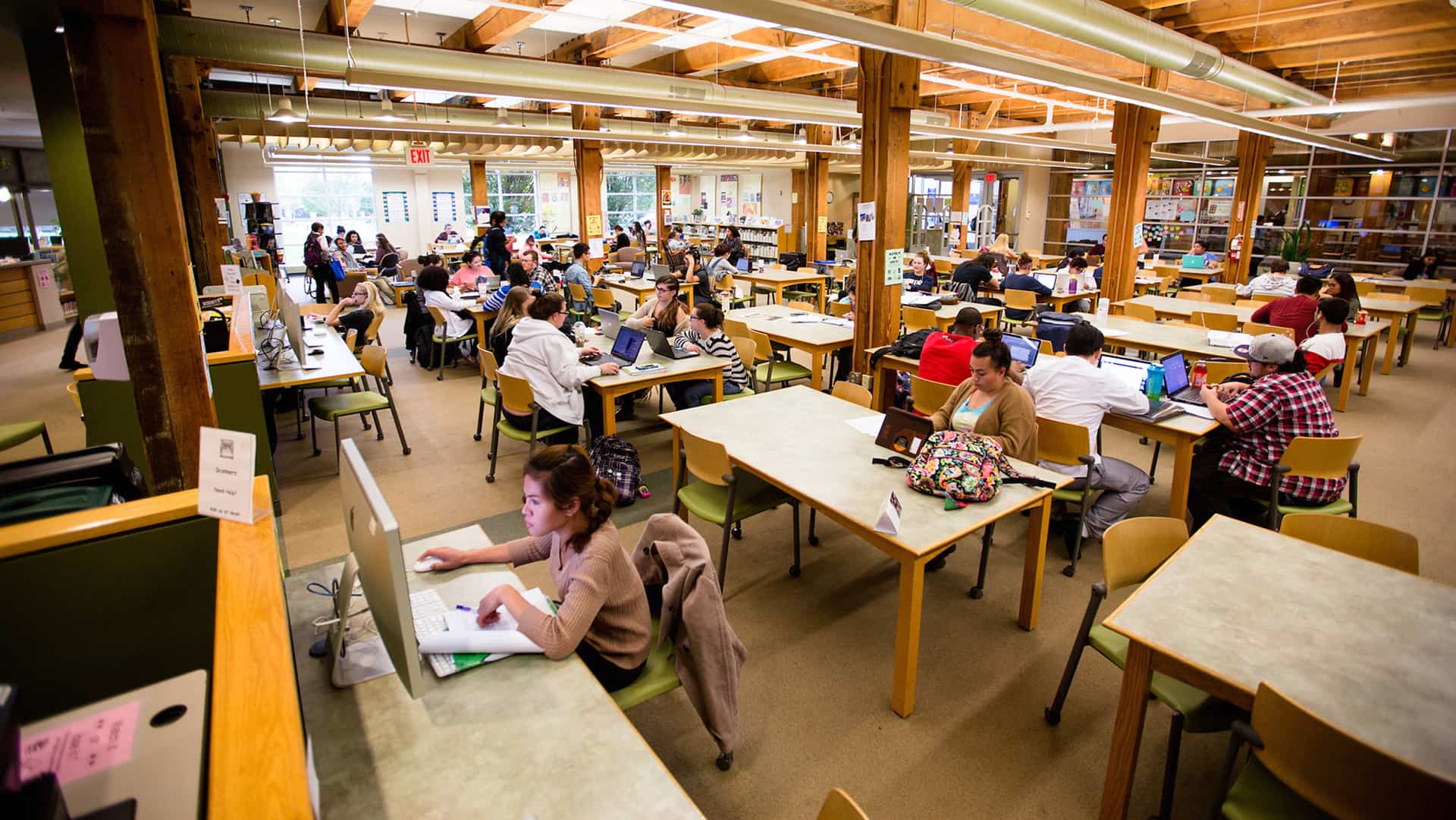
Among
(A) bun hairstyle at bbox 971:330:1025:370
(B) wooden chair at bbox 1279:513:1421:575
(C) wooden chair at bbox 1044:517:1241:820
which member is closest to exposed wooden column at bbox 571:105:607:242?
(A) bun hairstyle at bbox 971:330:1025:370

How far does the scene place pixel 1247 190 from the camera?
11.1m

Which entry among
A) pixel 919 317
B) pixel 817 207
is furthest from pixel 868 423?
pixel 817 207

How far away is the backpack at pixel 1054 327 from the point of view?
6.40 metres

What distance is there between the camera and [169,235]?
3.14m

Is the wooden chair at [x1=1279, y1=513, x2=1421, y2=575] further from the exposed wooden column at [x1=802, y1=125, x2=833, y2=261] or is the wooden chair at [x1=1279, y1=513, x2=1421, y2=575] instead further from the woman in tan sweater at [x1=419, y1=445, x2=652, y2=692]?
the exposed wooden column at [x1=802, y1=125, x2=833, y2=261]

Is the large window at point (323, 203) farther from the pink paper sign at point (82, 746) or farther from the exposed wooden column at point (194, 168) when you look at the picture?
the pink paper sign at point (82, 746)

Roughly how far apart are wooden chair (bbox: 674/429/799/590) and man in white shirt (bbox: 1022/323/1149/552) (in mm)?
1526

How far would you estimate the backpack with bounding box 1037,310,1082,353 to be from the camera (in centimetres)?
640

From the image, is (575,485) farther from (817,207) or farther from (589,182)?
(817,207)

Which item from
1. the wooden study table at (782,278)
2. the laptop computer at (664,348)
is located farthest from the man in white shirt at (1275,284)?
the laptop computer at (664,348)

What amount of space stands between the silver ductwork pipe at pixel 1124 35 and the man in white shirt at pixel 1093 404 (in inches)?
74.2

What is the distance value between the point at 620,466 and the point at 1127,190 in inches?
298

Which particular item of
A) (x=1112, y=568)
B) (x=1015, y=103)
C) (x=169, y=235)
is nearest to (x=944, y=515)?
(x=1112, y=568)

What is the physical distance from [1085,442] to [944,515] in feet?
4.17
